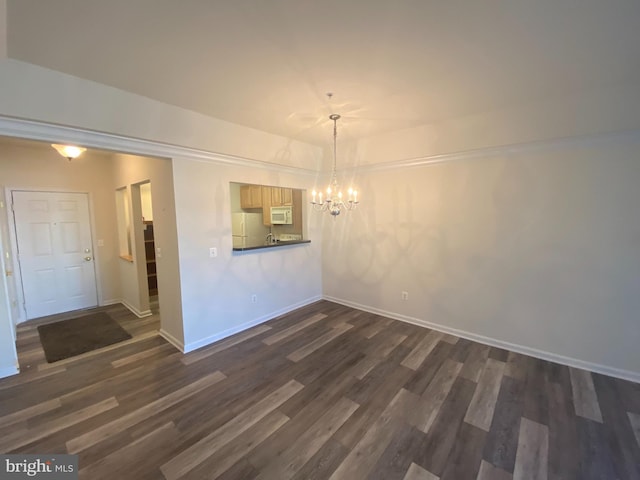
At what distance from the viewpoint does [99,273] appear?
4965mm

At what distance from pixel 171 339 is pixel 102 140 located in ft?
8.18

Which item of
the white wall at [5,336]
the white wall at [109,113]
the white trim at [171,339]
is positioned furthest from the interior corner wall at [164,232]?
the white wall at [5,336]

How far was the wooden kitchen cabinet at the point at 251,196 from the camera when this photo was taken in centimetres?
627

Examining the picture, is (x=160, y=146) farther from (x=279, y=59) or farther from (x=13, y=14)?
(x=279, y=59)

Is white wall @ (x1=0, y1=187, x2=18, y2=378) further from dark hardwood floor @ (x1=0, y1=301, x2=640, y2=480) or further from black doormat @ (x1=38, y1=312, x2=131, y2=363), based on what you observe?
black doormat @ (x1=38, y1=312, x2=131, y2=363)

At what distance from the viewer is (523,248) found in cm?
310

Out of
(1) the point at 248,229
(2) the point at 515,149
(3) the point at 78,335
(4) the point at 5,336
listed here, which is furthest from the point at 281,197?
(4) the point at 5,336

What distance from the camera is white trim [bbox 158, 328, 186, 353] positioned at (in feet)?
10.9

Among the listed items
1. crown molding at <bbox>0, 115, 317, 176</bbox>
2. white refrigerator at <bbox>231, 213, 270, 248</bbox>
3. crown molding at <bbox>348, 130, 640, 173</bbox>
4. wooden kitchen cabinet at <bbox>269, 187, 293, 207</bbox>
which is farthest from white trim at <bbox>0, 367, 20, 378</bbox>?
crown molding at <bbox>348, 130, 640, 173</bbox>

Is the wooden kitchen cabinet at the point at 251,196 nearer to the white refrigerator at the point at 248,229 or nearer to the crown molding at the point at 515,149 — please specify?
the white refrigerator at the point at 248,229

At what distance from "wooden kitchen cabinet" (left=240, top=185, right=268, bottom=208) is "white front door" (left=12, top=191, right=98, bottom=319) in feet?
9.71

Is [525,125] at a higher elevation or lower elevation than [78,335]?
higher

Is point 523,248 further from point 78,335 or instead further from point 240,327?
point 78,335

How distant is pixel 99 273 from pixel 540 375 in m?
6.84
